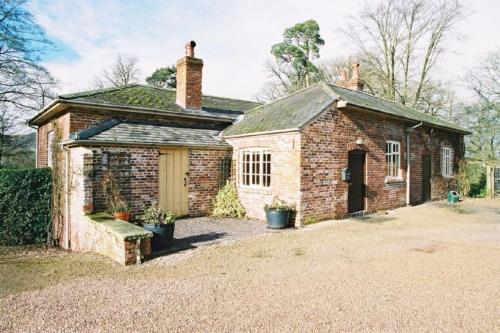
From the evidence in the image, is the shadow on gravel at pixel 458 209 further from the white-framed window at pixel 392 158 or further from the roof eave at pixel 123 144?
the roof eave at pixel 123 144

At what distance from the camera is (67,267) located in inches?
259

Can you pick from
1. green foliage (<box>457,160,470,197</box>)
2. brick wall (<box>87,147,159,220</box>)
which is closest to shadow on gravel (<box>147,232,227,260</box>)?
brick wall (<box>87,147,159,220</box>)

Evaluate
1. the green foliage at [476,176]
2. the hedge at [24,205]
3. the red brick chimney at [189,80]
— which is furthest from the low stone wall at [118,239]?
the green foliage at [476,176]

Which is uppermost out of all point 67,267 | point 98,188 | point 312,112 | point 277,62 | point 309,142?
point 277,62

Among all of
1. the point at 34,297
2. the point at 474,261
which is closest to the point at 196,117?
the point at 34,297

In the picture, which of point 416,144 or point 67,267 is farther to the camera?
point 416,144

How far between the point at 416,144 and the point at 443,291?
11398 millimetres

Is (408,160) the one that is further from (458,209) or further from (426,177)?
(458,209)

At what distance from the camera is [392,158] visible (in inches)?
545

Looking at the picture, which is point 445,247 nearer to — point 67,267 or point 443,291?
point 443,291

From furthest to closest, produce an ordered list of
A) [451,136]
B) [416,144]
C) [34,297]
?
[451,136], [416,144], [34,297]

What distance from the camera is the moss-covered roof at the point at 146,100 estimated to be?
439 inches

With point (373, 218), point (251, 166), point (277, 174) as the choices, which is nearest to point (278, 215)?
point (277, 174)

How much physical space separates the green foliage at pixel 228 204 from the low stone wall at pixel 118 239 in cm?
434
